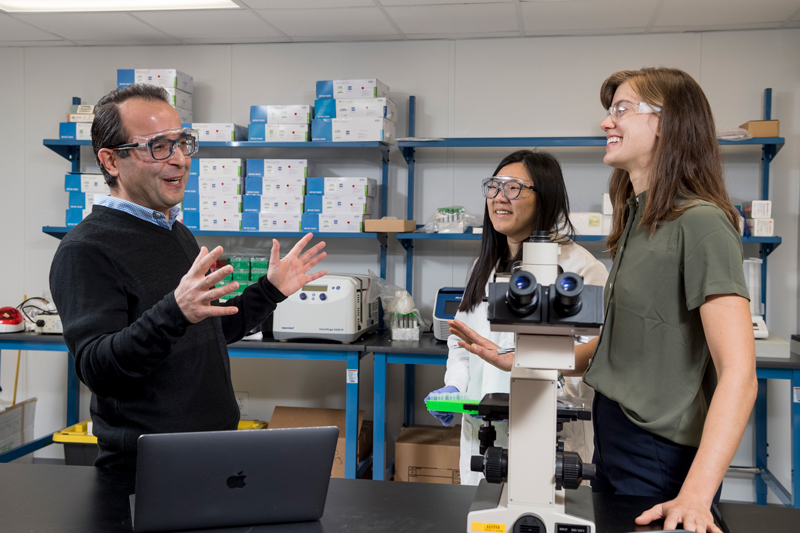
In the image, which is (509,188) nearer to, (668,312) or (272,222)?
(668,312)

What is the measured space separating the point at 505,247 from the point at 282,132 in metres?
1.87

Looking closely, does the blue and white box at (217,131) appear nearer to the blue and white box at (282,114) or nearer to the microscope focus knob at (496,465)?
the blue and white box at (282,114)

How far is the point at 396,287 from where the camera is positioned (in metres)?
3.65

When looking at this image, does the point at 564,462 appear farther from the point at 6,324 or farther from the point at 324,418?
the point at 6,324

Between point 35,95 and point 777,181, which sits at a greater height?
point 35,95

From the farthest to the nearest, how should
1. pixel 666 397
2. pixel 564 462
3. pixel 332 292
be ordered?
1. pixel 332 292
2. pixel 666 397
3. pixel 564 462

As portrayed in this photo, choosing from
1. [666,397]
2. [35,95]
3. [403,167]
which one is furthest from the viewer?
[35,95]

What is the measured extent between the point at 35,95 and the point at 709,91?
13.7 feet

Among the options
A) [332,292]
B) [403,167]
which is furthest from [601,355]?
[403,167]

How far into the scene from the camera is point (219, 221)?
3.60 metres

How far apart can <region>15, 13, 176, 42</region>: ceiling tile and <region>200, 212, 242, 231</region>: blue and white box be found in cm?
116

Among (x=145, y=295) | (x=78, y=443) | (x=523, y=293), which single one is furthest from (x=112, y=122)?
(x=78, y=443)

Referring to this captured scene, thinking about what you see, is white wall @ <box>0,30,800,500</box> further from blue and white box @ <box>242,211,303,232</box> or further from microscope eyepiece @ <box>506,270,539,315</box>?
microscope eyepiece @ <box>506,270,539,315</box>

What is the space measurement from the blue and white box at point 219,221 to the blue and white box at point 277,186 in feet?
0.56
